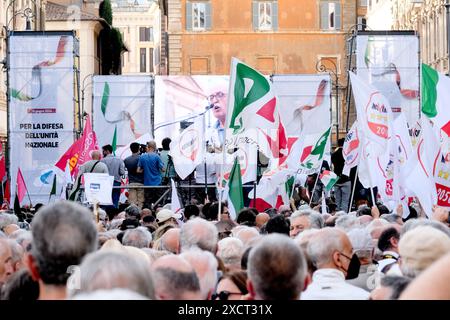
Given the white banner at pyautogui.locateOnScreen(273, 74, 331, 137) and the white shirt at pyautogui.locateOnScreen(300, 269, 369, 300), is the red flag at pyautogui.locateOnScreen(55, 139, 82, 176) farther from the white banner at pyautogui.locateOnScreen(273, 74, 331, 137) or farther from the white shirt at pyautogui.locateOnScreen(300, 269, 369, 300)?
the white shirt at pyautogui.locateOnScreen(300, 269, 369, 300)

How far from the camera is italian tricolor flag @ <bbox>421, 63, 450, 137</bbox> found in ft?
50.2

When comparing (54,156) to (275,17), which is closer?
(54,156)

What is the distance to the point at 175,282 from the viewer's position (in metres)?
5.87

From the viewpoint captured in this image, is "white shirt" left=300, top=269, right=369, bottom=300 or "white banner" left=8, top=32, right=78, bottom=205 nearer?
"white shirt" left=300, top=269, right=369, bottom=300

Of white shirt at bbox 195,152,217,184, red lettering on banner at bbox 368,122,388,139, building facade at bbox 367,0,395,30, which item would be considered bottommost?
white shirt at bbox 195,152,217,184

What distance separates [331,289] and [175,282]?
1.81 meters

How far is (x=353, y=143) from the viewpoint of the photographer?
72.2 ft

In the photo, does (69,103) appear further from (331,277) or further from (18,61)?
(331,277)

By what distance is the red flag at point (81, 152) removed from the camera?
22328mm

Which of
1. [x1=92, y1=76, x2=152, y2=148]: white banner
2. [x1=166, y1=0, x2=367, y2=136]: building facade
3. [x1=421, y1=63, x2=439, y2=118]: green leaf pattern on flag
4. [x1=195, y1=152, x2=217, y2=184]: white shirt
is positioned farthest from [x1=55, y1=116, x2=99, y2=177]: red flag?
[x1=166, y1=0, x2=367, y2=136]: building facade

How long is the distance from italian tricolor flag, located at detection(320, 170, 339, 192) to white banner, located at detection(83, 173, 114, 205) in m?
6.33
